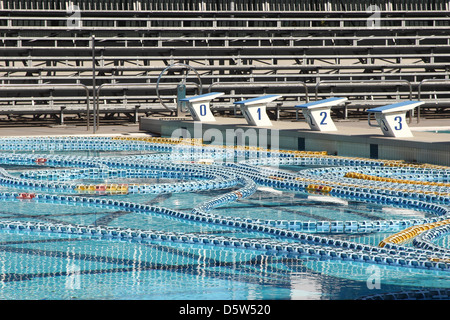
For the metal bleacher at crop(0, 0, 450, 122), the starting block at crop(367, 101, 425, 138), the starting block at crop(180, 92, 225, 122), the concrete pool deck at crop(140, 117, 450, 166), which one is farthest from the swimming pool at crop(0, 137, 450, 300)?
the metal bleacher at crop(0, 0, 450, 122)

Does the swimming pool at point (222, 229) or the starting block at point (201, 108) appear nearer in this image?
the swimming pool at point (222, 229)

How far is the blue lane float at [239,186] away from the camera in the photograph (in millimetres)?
5281

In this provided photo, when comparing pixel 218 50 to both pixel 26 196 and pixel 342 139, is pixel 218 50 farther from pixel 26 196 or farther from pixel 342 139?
pixel 26 196

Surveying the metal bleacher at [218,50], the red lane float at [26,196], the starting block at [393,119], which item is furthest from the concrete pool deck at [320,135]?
the red lane float at [26,196]

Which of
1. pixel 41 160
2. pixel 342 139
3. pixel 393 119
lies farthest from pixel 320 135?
pixel 41 160

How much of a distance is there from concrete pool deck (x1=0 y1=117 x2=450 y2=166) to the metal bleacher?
66.8 inches

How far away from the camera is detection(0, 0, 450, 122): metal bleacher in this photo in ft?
56.6

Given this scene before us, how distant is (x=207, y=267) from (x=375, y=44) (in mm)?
16226

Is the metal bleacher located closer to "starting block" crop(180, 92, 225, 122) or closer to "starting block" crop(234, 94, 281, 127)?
"starting block" crop(180, 92, 225, 122)

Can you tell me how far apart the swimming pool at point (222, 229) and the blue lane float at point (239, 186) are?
1cm

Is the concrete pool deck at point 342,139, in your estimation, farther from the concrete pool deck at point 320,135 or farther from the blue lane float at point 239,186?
the blue lane float at point 239,186

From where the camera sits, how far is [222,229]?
606 cm

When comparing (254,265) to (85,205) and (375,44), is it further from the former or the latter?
(375,44)

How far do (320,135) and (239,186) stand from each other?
329cm
